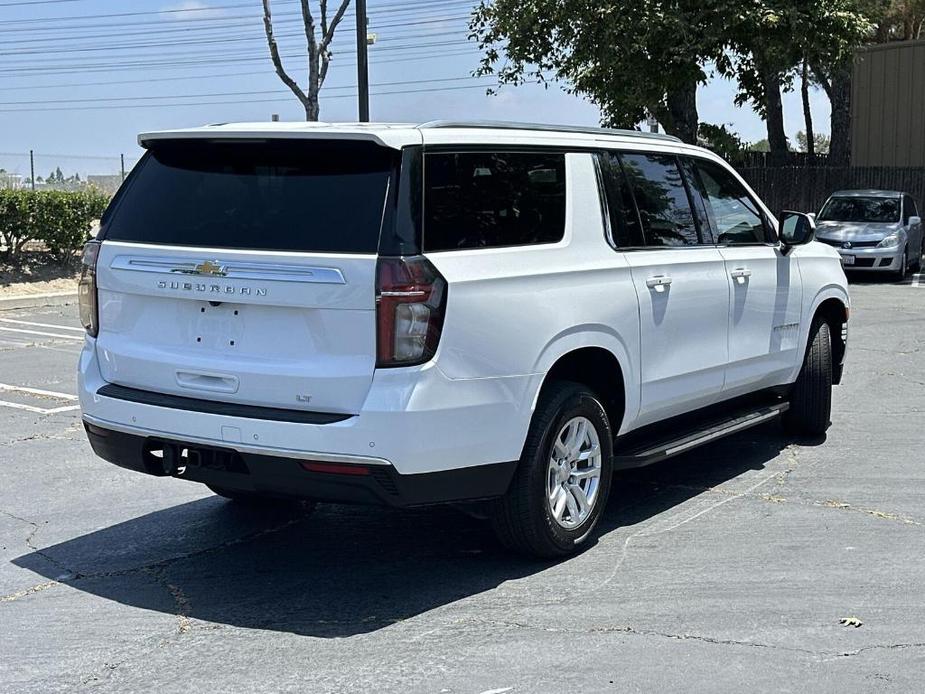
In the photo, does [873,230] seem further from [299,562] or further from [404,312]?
[404,312]

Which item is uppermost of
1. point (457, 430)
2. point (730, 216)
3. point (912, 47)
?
point (912, 47)

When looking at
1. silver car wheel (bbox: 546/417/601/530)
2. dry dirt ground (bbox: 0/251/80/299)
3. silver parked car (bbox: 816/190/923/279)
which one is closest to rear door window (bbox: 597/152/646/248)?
silver car wheel (bbox: 546/417/601/530)

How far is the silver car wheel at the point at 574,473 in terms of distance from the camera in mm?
5555

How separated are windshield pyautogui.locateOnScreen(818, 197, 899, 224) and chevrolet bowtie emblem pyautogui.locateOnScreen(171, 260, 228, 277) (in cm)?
1913

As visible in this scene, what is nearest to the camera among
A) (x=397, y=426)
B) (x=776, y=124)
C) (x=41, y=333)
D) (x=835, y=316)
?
(x=397, y=426)

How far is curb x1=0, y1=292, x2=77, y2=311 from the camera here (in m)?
17.2

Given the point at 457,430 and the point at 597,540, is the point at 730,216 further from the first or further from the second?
the point at 457,430

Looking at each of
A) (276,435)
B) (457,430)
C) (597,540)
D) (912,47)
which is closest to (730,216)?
(597,540)

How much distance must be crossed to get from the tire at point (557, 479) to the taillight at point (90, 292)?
200 cm

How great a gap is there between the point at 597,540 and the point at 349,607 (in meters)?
1.49

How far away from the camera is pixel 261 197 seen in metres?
5.14

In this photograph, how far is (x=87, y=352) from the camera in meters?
5.64

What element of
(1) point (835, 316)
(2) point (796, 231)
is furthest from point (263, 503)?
(1) point (835, 316)

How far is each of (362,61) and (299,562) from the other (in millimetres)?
16078
